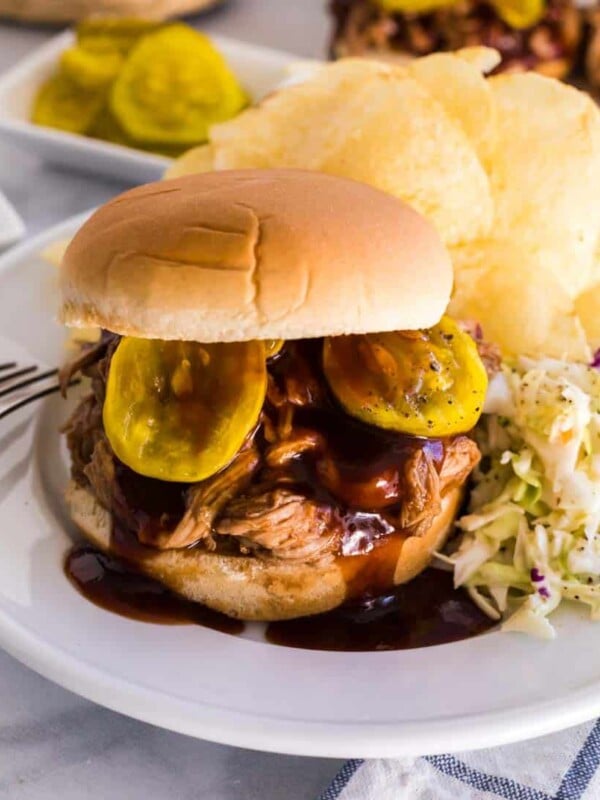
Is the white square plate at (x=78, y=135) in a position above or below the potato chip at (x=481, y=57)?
below

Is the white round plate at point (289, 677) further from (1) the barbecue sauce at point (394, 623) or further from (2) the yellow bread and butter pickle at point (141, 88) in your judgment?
(2) the yellow bread and butter pickle at point (141, 88)

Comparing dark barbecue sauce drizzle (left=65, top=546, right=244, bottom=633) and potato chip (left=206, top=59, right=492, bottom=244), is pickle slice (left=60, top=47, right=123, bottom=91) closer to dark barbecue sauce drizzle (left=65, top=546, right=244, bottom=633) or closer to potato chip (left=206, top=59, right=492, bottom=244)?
potato chip (left=206, top=59, right=492, bottom=244)

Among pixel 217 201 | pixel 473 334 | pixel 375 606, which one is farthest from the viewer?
pixel 473 334

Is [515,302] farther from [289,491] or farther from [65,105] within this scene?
[65,105]

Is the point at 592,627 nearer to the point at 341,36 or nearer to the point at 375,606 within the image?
the point at 375,606

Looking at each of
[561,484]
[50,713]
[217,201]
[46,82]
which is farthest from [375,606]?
[46,82]

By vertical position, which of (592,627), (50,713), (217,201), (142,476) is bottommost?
(50,713)

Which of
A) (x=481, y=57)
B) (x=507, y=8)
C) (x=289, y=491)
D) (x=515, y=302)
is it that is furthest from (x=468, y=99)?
(x=507, y=8)

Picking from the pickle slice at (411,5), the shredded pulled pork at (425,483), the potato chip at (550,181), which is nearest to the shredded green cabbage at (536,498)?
the shredded pulled pork at (425,483)
